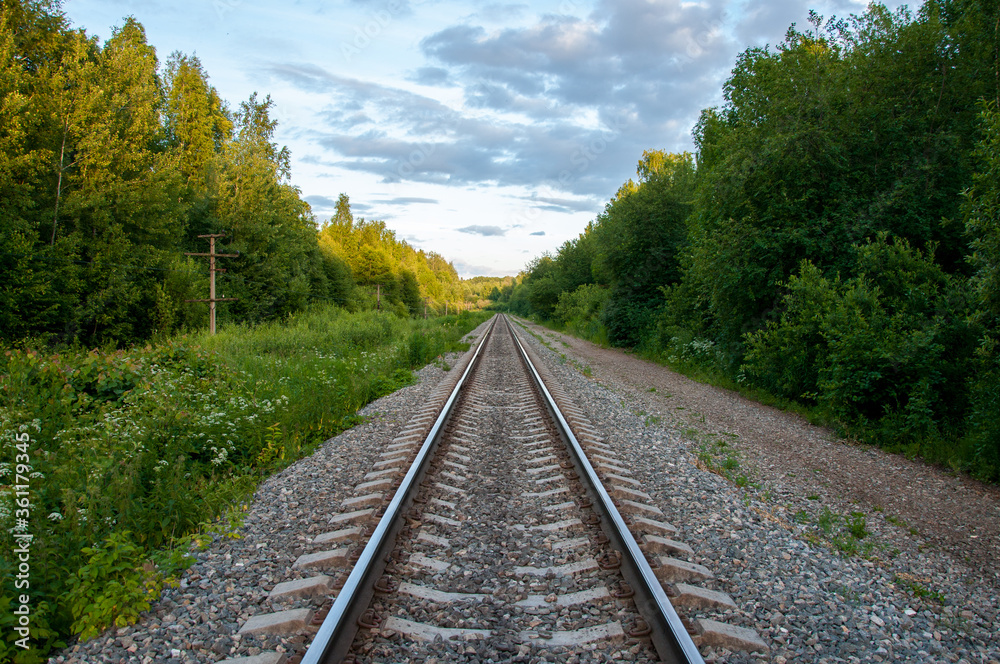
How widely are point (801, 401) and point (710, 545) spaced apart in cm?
820

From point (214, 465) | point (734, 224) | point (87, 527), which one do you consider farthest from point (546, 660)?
point (734, 224)

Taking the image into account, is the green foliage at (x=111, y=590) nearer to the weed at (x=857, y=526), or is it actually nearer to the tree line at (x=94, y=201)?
the weed at (x=857, y=526)

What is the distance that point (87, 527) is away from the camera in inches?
148

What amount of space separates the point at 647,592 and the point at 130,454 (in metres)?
5.02

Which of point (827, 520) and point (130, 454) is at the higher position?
point (130, 454)

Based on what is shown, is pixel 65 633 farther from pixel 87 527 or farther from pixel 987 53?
pixel 987 53

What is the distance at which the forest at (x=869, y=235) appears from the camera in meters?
7.53

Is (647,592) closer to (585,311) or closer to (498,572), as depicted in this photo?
(498,572)

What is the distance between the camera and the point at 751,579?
3486 mm

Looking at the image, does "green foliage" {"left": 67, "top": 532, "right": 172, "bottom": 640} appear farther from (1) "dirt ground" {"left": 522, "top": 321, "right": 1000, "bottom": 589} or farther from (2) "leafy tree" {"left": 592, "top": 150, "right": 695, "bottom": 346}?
(2) "leafy tree" {"left": 592, "top": 150, "right": 695, "bottom": 346}

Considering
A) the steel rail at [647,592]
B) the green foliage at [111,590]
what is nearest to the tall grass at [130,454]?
the green foliage at [111,590]

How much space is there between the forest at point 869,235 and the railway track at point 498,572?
17.9 ft

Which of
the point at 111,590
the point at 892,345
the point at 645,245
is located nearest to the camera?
the point at 111,590

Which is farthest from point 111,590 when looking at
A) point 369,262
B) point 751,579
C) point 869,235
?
point 369,262
